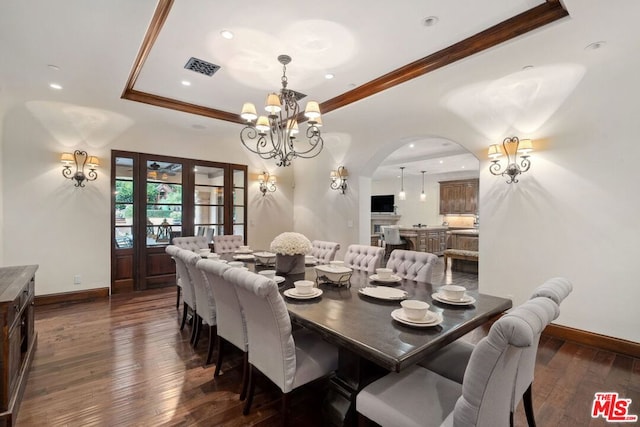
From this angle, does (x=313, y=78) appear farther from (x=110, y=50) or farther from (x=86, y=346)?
(x=86, y=346)

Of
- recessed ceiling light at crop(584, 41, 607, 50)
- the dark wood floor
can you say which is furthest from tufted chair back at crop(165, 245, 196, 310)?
recessed ceiling light at crop(584, 41, 607, 50)

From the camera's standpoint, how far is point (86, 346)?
2.96m

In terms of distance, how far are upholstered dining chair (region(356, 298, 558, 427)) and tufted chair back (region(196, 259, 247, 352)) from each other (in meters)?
1.03

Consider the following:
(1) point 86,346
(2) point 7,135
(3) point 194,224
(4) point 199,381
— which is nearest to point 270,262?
(4) point 199,381

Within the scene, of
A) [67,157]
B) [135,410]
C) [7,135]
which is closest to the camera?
[135,410]

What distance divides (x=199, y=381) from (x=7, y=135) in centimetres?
441

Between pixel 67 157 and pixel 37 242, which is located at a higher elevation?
pixel 67 157

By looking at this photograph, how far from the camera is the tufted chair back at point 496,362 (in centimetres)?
98

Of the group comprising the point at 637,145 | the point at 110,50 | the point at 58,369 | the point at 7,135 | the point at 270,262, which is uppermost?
the point at 110,50

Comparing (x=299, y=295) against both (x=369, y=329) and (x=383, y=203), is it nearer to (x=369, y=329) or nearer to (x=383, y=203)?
(x=369, y=329)

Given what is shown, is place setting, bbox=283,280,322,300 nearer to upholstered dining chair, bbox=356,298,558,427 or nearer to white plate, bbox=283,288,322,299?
white plate, bbox=283,288,322,299

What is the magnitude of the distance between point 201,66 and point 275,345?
287 cm

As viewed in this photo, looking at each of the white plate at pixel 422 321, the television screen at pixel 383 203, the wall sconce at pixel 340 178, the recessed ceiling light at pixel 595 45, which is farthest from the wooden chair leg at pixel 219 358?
the television screen at pixel 383 203

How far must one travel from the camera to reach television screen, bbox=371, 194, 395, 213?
11.3 m
